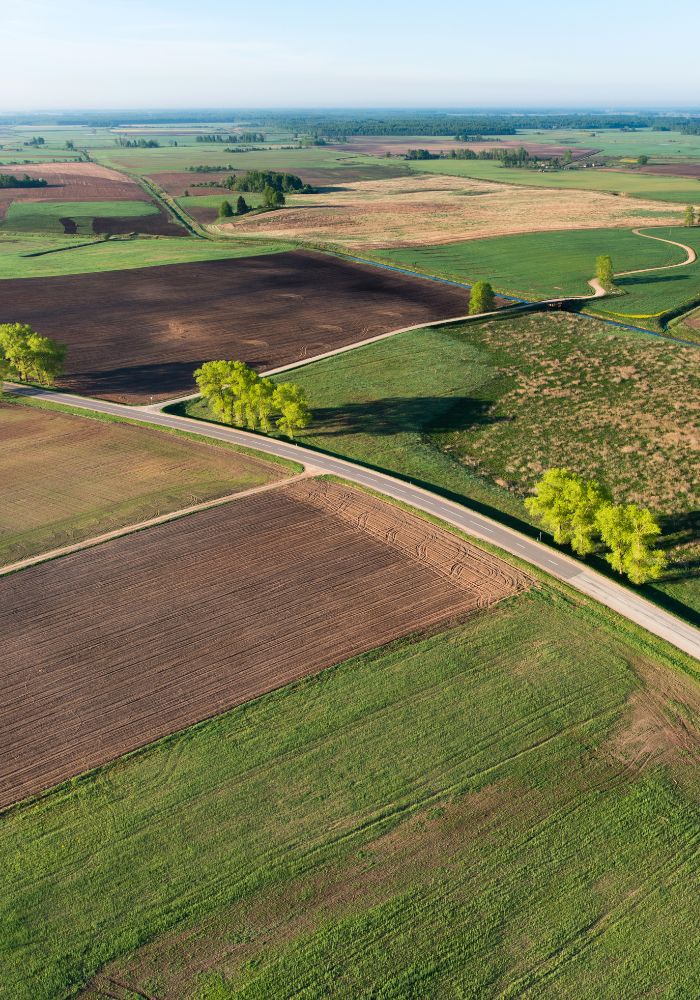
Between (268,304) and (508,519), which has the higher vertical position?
(268,304)

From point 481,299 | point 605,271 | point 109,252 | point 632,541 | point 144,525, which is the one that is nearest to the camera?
point 632,541

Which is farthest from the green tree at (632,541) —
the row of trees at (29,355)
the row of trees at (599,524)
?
the row of trees at (29,355)

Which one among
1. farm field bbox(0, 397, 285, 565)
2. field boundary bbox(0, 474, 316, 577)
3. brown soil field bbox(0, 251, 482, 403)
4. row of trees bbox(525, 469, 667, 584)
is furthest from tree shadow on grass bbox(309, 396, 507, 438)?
row of trees bbox(525, 469, 667, 584)

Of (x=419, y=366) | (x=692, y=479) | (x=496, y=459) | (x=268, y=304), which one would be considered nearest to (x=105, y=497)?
(x=496, y=459)

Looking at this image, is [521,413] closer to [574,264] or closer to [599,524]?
[599,524]

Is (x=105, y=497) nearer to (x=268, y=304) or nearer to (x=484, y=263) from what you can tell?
(x=268, y=304)

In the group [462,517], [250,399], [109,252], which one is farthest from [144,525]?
[109,252]
